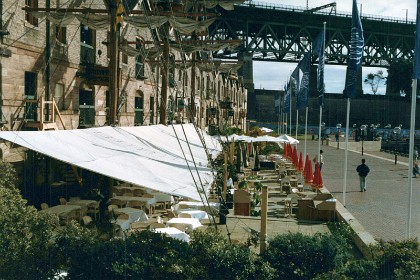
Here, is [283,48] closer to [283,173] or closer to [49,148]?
[283,173]

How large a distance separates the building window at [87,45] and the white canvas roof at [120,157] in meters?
8.89

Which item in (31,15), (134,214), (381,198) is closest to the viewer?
(134,214)

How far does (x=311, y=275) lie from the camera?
8.53 metres

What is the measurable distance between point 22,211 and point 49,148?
1.90m


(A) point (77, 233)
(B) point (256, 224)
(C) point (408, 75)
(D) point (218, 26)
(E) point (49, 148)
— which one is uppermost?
(D) point (218, 26)

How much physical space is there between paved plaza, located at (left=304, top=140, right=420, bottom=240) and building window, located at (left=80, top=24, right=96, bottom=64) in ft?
44.8

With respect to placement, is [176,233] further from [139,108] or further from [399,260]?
[139,108]

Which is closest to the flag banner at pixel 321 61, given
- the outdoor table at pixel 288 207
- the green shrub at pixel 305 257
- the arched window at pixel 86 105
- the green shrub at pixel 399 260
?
the outdoor table at pixel 288 207

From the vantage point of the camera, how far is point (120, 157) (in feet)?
38.3

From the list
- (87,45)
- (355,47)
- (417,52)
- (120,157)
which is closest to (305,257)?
(120,157)

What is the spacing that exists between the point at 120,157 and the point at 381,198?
549 inches

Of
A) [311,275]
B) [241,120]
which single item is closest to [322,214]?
[311,275]

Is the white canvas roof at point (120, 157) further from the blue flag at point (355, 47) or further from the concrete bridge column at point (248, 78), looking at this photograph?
the concrete bridge column at point (248, 78)

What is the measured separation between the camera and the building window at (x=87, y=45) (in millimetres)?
22728
